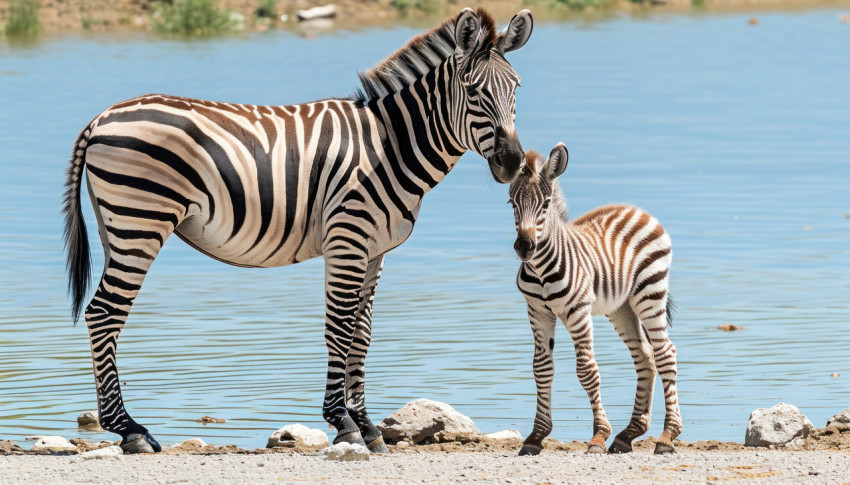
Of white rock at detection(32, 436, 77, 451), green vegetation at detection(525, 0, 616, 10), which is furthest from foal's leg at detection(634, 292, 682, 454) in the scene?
green vegetation at detection(525, 0, 616, 10)

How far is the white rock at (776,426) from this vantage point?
10.1 m

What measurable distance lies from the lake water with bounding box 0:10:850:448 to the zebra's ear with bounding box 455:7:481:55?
2871mm

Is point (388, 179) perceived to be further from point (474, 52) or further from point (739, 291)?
point (739, 291)

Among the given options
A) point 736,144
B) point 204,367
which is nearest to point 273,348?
point 204,367

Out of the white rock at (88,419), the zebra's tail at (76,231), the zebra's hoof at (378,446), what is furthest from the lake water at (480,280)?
the zebra's tail at (76,231)

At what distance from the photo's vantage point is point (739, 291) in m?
16.0

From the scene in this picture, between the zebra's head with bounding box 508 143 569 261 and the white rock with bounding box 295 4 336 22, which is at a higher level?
the zebra's head with bounding box 508 143 569 261

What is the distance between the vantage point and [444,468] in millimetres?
8844

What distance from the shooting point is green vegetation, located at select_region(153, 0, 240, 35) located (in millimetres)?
42031

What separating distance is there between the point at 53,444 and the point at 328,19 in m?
35.7

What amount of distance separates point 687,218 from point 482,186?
4.13 metres

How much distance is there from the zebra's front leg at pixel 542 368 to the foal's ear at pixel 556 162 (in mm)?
888

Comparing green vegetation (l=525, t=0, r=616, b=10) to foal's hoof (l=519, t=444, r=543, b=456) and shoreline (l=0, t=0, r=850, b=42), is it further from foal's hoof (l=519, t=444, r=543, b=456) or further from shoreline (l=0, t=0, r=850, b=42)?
foal's hoof (l=519, t=444, r=543, b=456)

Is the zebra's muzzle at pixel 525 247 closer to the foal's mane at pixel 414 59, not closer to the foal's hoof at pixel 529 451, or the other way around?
the foal's hoof at pixel 529 451
